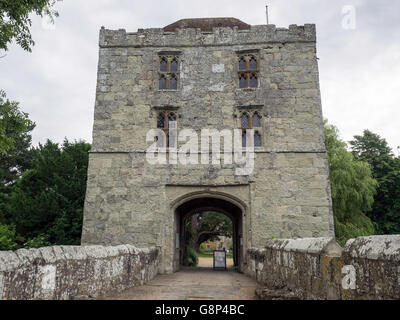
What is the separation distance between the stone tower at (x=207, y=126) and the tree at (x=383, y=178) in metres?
12.9

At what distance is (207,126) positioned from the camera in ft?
35.5

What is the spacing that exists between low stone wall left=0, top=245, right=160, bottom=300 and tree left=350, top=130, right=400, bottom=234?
19056 millimetres

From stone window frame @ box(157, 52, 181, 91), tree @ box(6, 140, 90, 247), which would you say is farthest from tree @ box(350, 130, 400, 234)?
tree @ box(6, 140, 90, 247)

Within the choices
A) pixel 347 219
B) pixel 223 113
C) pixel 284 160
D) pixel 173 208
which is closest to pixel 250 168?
pixel 284 160

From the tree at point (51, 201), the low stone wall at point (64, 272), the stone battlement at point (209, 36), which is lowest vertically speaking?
the low stone wall at point (64, 272)

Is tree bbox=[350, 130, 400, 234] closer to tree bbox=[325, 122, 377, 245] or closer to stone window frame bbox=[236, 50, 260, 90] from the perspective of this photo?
tree bbox=[325, 122, 377, 245]

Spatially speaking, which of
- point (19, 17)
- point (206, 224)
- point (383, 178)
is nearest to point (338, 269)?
point (19, 17)

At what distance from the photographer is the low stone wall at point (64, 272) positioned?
276 centimetres

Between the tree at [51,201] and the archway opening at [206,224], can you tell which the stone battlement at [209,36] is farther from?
the tree at [51,201]

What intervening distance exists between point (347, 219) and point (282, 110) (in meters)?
9.37

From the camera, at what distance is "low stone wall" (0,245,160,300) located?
9.05 ft

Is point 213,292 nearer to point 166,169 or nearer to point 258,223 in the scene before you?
point 258,223

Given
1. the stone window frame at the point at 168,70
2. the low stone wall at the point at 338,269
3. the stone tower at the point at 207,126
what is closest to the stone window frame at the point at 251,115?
the stone tower at the point at 207,126

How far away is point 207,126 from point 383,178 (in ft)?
51.8
